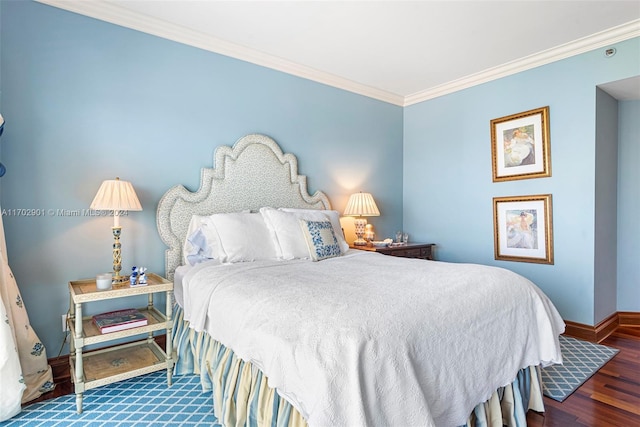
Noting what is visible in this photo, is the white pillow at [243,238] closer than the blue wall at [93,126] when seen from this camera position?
No

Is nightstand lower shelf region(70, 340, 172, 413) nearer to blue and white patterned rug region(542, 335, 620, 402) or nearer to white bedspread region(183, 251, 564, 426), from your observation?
white bedspread region(183, 251, 564, 426)

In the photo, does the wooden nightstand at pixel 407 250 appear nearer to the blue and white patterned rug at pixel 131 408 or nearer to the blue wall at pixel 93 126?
the blue wall at pixel 93 126

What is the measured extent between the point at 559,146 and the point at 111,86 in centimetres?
388

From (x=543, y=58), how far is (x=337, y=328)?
3523mm

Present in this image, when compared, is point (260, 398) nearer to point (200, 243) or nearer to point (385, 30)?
point (200, 243)

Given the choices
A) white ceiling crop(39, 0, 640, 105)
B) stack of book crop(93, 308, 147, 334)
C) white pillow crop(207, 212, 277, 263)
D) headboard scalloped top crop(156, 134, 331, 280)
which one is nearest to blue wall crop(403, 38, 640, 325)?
white ceiling crop(39, 0, 640, 105)

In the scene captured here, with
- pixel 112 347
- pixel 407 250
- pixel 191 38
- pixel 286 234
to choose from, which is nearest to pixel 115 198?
pixel 112 347

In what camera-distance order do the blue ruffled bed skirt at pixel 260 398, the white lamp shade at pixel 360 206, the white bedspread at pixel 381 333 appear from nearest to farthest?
the white bedspread at pixel 381 333 → the blue ruffled bed skirt at pixel 260 398 → the white lamp shade at pixel 360 206

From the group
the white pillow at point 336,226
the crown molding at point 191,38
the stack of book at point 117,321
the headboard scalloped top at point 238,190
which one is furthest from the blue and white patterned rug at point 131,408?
the crown molding at point 191,38

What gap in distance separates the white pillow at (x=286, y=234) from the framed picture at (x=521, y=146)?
7.61ft

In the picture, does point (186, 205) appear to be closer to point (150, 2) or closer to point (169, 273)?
point (169, 273)

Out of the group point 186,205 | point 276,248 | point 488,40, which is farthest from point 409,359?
point 488,40

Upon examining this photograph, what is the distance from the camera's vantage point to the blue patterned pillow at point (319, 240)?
2672 mm

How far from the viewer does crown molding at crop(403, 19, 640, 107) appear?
287 centimetres
